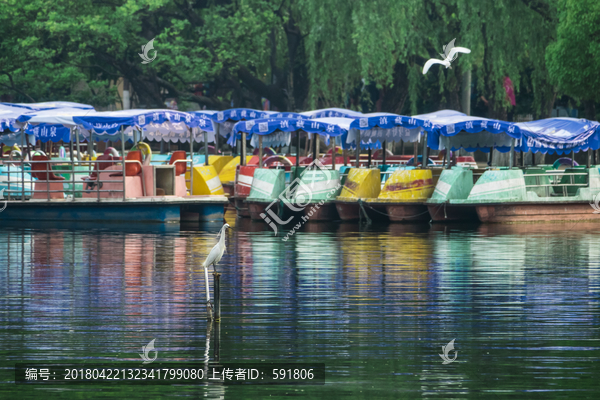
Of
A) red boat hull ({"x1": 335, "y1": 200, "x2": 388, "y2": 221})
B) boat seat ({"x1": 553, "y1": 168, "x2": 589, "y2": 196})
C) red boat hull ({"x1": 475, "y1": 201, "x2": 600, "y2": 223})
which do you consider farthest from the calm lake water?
boat seat ({"x1": 553, "y1": 168, "x2": 589, "y2": 196})

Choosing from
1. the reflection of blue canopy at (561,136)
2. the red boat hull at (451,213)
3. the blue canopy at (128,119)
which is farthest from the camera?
the reflection of blue canopy at (561,136)

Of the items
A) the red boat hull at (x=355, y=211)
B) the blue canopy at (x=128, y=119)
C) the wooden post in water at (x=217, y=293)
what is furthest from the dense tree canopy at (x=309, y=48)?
the wooden post in water at (x=217, y=293)

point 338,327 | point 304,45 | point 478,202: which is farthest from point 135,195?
point 304,45

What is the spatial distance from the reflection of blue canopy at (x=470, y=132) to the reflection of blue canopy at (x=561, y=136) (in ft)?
1.77

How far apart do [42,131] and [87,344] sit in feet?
70.4

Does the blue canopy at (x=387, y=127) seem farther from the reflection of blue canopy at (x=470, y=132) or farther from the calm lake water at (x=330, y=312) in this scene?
the calm lake water at (x=330, y=312)

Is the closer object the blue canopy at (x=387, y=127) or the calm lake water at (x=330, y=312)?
the calm lake water at (x=330, y=312)

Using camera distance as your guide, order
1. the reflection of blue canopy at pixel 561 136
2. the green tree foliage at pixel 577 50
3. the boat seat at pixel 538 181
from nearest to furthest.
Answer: the reflection of blue canopy at pixel 561 136 → the boat seat at pixel 538 181 → the green tree foliage at pixel 577 50

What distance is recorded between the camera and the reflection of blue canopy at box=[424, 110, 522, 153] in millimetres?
27453

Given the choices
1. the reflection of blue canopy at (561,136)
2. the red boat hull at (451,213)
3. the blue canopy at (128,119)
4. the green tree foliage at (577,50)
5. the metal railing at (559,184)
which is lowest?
the red boat hull at (451,213)

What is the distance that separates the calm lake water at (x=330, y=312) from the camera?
920cm

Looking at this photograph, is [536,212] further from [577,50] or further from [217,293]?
[217,293]

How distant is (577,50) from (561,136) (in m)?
8.54

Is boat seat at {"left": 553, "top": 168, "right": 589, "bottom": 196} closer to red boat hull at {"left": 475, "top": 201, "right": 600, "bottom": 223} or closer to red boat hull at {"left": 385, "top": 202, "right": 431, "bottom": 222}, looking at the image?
red boat hull at {"left": 475, "top": 201, "right": 600, "bottom": 223}
